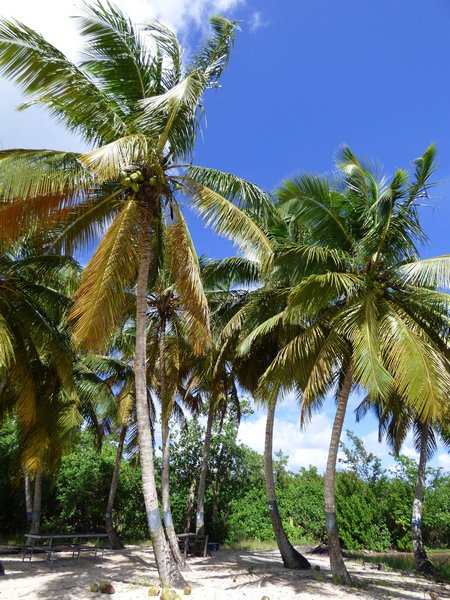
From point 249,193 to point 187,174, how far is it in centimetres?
110

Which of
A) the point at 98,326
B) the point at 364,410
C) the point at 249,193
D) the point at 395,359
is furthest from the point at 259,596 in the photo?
the point at 364,410

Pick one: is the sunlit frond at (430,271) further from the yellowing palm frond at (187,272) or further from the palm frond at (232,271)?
the palm frond at (232,271)

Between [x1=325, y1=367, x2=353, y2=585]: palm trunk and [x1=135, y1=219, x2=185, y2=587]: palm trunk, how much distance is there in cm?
306

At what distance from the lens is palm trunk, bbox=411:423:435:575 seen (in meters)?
13.0

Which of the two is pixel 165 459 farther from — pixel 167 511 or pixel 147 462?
pixel 147 462

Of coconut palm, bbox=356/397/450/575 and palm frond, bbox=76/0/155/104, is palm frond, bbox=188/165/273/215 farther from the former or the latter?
coconut palm, bbox=356/397/450/575

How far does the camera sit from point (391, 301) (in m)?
9.66

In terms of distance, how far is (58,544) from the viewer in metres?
17.6

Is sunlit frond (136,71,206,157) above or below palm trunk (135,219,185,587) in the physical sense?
above

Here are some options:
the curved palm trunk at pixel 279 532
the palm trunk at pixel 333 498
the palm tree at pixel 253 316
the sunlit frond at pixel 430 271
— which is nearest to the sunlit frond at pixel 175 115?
the palm tree at pixel 253 316

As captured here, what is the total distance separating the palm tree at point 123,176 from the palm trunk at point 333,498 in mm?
2993

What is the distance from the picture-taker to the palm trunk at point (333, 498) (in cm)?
925

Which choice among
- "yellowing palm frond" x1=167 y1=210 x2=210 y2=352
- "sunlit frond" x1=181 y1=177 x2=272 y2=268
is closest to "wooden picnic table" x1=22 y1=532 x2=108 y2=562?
"yellowing palm frond" x1=167 y1=210 x2=210 y2=352

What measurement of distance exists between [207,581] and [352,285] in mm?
6329
